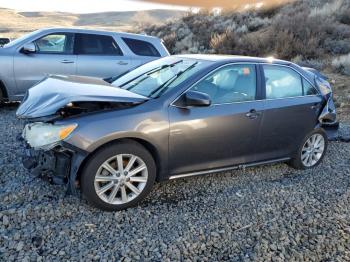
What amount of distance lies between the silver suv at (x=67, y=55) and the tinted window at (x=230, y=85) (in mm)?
4591

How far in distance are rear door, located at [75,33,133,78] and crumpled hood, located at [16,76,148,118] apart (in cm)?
390

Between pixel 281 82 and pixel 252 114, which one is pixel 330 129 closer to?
pixel 281 82

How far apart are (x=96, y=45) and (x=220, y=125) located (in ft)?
17.1

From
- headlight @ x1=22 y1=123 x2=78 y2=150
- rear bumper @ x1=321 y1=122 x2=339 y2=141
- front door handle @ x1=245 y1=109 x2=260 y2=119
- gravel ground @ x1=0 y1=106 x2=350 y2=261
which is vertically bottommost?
gravel ground @ x1=0 y1=106 x2=350 y2=261

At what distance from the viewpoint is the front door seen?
448 cm

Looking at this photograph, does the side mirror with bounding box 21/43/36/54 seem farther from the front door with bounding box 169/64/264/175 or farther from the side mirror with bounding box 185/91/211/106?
the side mirror with bounding box 185/91/211/106

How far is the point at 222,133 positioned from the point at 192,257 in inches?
65.4

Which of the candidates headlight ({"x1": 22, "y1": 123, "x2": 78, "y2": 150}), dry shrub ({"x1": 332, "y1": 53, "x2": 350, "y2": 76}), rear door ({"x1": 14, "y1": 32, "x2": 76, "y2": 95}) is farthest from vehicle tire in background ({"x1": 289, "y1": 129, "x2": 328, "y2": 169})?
dry shrub ({"x1": 332, "y1": 53, "x2": 350, "y2": 76})

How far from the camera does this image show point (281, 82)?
545 centimetres

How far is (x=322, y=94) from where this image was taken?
5.90 metres

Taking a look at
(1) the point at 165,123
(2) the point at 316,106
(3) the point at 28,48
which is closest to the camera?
(1) the point at 165,123

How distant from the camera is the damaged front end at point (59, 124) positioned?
3.96m

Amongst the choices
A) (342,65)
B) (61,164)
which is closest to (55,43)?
(61,164)

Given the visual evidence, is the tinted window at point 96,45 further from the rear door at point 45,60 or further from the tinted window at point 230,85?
the tinted window at point 230,85
